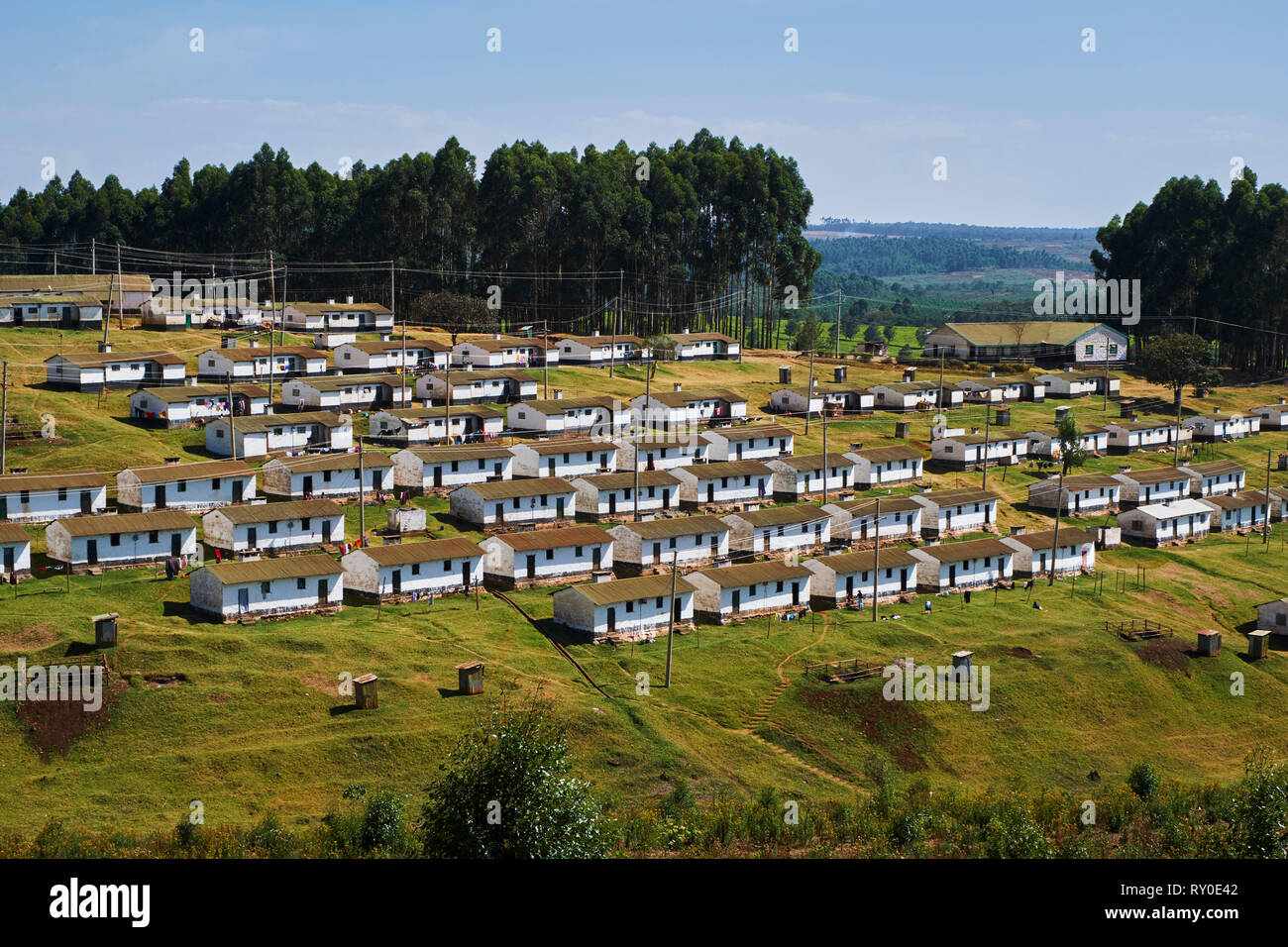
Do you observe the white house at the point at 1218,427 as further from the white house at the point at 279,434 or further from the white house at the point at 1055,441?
the white house at the point at 279,434

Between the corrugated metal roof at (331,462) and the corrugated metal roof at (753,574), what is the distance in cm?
2349

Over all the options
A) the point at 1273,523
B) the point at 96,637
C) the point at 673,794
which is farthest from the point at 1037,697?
the point at 1273,523

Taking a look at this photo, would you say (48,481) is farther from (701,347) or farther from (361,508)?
(701,347)

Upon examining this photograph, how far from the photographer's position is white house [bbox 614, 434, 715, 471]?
308 ft

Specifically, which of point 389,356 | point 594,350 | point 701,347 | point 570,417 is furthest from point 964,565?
point 701,347

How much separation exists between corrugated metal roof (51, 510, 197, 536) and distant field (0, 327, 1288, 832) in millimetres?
2638

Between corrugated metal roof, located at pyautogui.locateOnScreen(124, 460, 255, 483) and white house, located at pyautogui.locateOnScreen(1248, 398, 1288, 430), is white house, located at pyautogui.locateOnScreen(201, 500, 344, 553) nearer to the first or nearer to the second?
corrugated metal roof, located at pyautogui.locateOnScreen(124, 460, 255, 483)

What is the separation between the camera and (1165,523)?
318ft

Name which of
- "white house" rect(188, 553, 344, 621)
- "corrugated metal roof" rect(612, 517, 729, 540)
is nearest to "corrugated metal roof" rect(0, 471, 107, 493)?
"white house" rect(188, 553, 344, 621)

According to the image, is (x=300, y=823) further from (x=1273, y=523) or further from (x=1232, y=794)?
(x=1273, y=523)

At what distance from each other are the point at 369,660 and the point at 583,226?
9407 centimetres

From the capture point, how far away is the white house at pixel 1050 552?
8475 cm

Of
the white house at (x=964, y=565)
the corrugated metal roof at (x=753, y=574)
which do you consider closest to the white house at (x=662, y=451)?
the corrugated metal roof at (x=753, y=574)

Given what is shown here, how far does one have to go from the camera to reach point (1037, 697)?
215 feet
